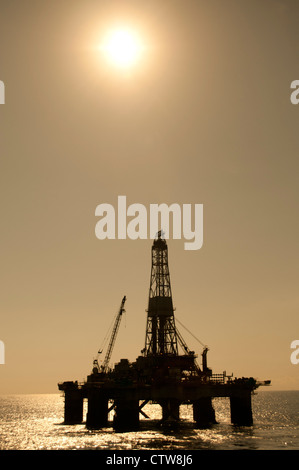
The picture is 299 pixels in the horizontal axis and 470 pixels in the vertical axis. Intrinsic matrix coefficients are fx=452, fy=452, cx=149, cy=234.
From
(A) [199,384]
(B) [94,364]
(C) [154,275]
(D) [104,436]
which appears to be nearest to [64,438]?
(D) [104,436]

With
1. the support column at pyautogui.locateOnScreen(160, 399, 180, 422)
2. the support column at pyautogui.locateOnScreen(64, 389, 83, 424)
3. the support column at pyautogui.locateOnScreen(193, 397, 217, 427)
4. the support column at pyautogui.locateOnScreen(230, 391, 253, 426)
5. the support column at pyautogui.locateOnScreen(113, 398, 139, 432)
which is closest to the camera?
the support column at pyautogui.locateOnScreen(113, 398, 139, 432)

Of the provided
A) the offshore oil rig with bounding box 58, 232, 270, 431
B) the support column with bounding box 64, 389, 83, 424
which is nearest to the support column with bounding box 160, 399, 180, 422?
the offshore oil rig with bounding box 58, 232, 270, 431

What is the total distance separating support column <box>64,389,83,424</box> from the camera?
261 feet

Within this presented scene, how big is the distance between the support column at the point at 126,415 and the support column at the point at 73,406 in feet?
55.1

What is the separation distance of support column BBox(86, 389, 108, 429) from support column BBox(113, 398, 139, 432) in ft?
15.6

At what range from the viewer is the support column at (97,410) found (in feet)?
226

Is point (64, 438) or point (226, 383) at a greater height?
point (226, 383)

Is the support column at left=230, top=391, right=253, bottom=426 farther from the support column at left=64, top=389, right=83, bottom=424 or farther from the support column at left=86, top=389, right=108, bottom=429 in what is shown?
the support column at left=64, top=389, right=83, bottom=424

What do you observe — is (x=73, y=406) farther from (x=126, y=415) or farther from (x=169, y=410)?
(x=126, y=415)

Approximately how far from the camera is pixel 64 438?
200ft

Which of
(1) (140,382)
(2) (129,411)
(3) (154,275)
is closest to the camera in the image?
(2) (129,411)

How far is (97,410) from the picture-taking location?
6969 cm
